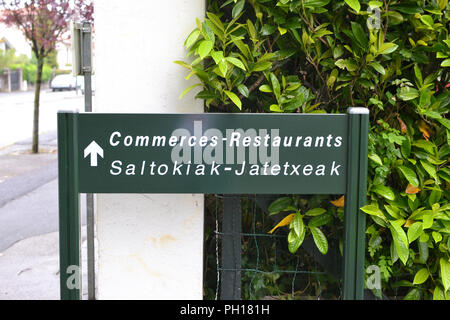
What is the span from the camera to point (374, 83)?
2.99 m

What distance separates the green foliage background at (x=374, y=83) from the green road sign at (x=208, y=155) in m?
0.35

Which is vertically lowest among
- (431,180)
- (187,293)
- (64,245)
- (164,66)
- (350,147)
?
(187,293)

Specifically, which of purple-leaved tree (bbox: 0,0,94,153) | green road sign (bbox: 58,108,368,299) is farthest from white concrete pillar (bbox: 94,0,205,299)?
purple-leaved tree (bbox: 0,0,94,153)

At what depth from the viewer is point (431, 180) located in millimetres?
2953

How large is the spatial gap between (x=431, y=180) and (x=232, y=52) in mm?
1271

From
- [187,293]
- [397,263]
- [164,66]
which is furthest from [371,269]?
[164,66]

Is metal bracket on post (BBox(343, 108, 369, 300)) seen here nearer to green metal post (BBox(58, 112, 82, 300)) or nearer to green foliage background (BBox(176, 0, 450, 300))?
green foliage background (BBox(176, 0, 450, 300))

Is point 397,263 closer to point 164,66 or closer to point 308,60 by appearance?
point 308,60

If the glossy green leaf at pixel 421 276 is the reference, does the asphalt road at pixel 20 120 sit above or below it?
above

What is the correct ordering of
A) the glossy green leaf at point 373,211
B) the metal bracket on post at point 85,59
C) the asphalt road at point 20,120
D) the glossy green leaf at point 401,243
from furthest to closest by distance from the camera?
the asphalt road at point 20,120
the metal bracket on post at point 85,59
the glossy green leaf at point 401,243
the glossy green leaf at point 373,211

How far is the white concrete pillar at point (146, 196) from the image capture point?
2951 mm

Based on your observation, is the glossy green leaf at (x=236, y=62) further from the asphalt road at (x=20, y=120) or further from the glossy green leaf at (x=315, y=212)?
the asphalt road at (x=20, y=120)

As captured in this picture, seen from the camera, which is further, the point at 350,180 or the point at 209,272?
the point at 209,272

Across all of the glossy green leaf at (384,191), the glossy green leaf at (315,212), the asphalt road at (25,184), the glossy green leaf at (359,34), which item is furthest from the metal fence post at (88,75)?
the glossy green leaf at (384,191)
